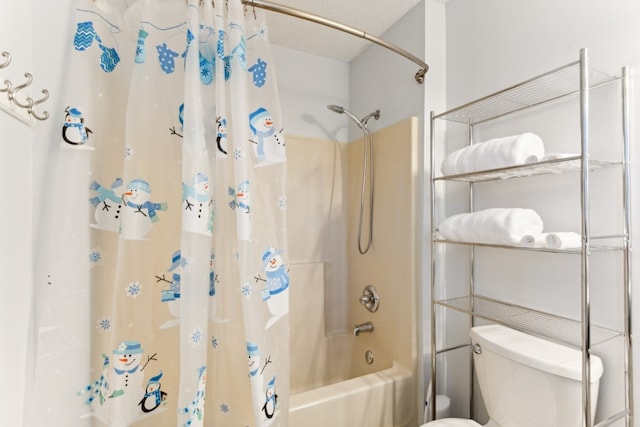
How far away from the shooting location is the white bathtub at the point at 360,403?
1.25m

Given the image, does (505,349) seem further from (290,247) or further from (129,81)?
(129,81)

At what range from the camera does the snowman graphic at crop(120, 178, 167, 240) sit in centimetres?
91

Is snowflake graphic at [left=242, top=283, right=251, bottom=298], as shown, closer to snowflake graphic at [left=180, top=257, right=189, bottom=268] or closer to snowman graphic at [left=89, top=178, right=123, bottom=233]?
snowflake graphic at [left=180, top=257, right=189, bottom=268]

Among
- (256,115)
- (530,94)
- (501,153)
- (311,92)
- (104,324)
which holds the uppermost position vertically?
(311,92)

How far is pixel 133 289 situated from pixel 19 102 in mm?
564

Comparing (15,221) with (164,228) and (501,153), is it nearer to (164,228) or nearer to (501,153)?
(164,228)

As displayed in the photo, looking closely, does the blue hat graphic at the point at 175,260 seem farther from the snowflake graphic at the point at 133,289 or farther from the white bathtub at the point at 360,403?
the white bathtub at the point at 360,403

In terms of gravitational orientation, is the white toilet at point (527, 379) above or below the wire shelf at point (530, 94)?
below

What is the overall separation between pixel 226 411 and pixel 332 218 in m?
1.34

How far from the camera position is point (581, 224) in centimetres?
90

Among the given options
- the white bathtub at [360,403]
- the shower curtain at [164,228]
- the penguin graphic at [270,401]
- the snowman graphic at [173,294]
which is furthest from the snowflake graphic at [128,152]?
the white bathtub at [360,403]

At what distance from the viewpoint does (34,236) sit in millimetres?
831

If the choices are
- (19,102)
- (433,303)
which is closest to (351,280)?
(433,303)

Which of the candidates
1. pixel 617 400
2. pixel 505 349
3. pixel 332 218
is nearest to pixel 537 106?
pixel 505 349
